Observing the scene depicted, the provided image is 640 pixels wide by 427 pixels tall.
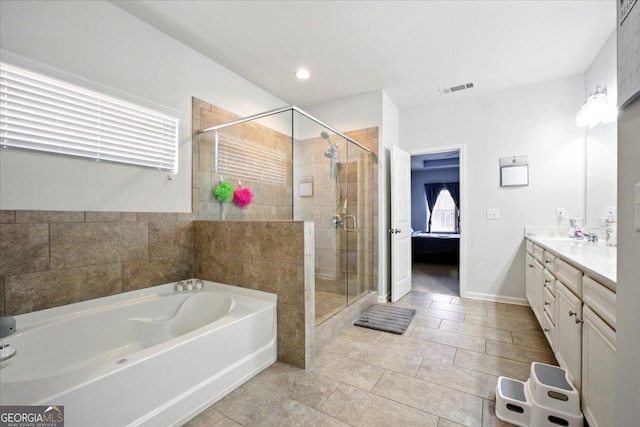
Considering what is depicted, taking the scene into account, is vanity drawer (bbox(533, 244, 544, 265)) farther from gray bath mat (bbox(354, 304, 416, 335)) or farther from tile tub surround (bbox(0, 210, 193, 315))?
tile tub surround (bbox(0, 210, 193, 315))

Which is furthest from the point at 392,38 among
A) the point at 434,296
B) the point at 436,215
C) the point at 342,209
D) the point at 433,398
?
the point at 436,215

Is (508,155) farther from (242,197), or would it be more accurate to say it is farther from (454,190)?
(454,190)

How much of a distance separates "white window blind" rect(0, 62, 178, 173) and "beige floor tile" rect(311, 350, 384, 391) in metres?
2.02

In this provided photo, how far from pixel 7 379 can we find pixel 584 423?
2.79 m

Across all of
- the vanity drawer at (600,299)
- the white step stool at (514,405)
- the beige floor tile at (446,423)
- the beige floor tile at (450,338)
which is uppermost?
the vanity drawer at (600,299)

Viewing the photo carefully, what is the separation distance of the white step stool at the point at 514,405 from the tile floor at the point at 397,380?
0.22 ft

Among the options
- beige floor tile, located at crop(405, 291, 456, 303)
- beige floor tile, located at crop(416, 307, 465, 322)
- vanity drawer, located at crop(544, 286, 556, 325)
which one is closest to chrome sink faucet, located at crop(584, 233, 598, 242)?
vanity drawer, located at crop(544, 286, 556, 325)

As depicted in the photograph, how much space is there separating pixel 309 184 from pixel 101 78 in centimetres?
181

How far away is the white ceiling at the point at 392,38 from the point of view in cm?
212

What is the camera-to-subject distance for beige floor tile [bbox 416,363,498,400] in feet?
5.70

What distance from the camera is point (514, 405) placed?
58.2 inches

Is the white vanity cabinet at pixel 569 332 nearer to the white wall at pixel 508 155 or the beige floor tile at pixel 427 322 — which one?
the beige floor tile at pixel 427 322

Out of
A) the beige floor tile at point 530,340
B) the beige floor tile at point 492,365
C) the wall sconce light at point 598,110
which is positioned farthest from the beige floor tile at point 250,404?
the wall sconce light at point 598,110

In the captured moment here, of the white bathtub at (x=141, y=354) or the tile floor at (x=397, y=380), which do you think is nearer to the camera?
the white bathtub at (x=141, y=354)
